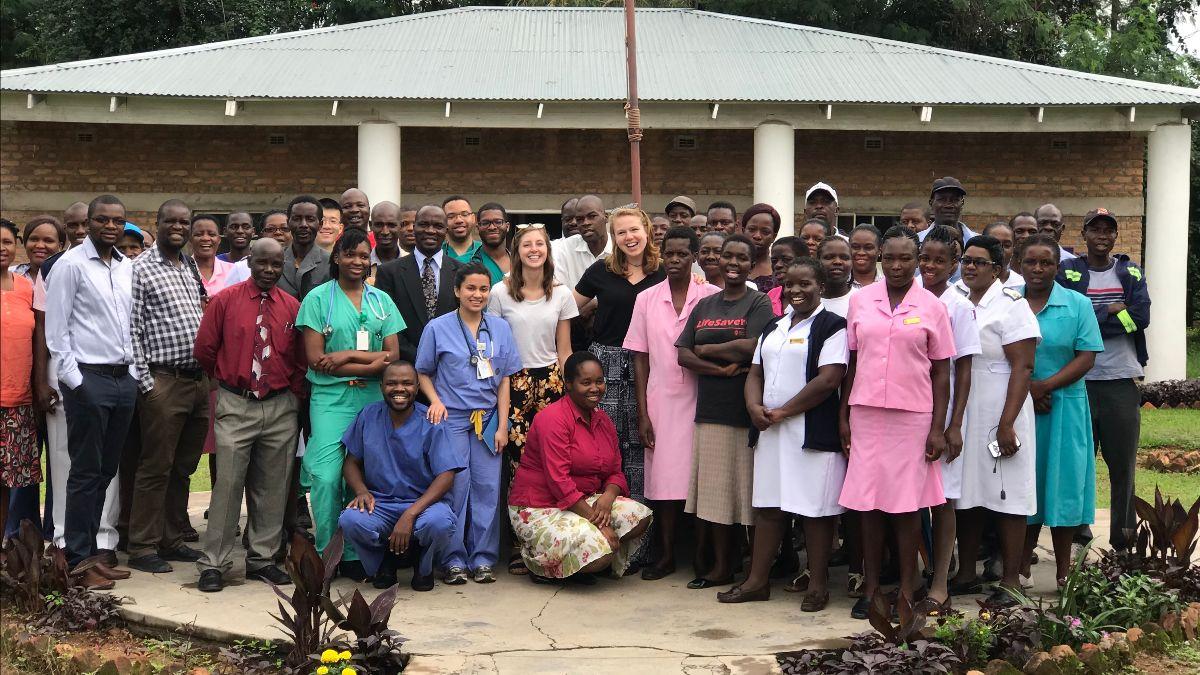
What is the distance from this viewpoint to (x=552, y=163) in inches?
640

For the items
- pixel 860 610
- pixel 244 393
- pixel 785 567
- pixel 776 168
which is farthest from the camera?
pixel 776 168

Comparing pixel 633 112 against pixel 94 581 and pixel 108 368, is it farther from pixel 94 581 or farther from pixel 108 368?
pixel 94 581

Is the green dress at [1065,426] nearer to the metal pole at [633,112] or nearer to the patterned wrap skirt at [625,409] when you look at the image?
the patterned wrap skirt at [625,409]

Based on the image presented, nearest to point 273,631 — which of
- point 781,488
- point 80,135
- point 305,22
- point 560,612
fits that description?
point 560,612

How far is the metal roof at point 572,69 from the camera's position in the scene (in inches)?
585

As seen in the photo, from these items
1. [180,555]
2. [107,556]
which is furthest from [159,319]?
[180,555]

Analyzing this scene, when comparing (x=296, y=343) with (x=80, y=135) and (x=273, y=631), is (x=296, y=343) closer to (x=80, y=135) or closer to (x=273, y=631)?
(x=273, y=631)

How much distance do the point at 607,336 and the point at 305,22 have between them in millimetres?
21935

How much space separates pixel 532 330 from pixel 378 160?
27.7ft

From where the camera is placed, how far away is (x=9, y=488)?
6727mm

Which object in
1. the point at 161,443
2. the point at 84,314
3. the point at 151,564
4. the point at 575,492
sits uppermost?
the point at 84,314

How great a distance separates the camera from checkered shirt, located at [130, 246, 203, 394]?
666 centimetres

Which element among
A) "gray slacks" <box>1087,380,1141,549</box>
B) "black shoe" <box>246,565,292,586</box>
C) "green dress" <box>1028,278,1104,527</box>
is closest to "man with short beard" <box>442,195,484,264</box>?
"black shoe" <box>246,565,292,586</box>

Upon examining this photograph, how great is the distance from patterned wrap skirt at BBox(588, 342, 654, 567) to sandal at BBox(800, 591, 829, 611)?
1.18 metres
